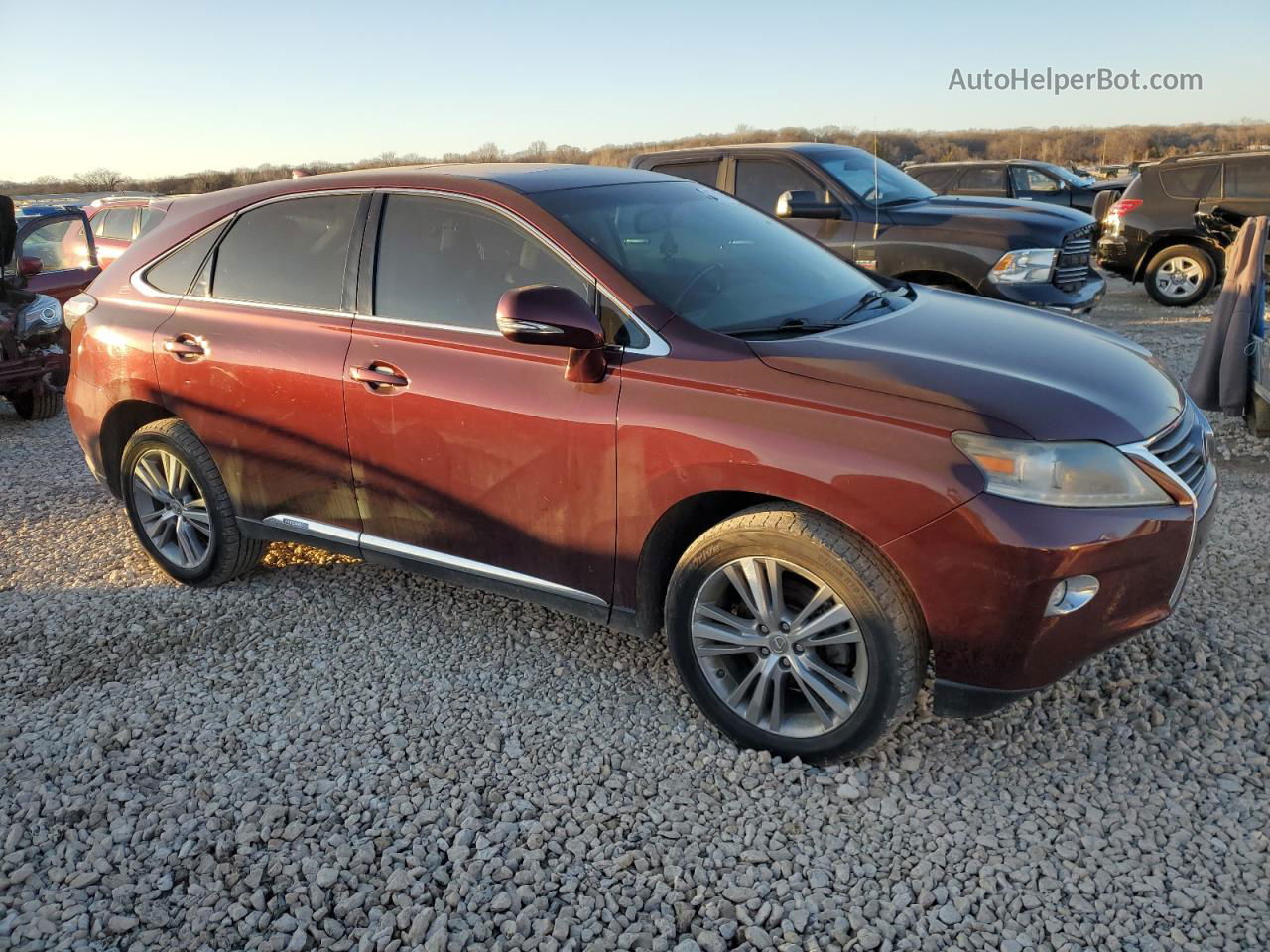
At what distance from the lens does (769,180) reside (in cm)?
894

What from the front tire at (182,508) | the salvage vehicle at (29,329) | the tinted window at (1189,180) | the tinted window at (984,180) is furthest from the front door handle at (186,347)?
the tinted window at (984,180)

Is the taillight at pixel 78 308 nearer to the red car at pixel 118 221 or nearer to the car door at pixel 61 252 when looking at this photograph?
the car door at pixel 61 252

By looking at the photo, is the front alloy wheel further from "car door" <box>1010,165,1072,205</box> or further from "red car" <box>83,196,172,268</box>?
"car door" <box>1010,165,1072,205</box>

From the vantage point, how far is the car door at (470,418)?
3387mm

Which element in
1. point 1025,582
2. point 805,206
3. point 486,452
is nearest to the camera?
point 1025,582

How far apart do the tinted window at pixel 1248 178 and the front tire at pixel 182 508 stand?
1205 cm

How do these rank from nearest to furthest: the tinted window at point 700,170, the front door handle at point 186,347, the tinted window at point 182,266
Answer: the front door handle at point 186,347, the tinted window at point 182,266, the tinted window at point 700,170

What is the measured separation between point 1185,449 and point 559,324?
1.94m

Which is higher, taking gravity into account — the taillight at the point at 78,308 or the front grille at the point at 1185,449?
the taillight at the point at 78,308

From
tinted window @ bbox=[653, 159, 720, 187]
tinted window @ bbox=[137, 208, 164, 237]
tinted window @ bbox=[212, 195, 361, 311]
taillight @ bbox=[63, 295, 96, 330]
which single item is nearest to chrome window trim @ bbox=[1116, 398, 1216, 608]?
tinted window @ bbox=[212, 195, 361, 311]

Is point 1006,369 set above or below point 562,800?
above

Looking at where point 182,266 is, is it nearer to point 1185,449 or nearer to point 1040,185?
point 1185,449

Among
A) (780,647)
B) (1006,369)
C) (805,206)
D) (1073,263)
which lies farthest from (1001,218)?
(780,647)

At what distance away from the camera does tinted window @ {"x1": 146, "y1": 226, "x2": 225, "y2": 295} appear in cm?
446
